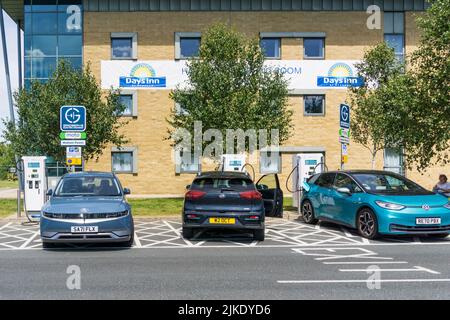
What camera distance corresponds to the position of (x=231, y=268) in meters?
7.66

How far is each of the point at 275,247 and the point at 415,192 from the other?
3.69 meters

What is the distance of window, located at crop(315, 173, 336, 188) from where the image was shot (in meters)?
12.7

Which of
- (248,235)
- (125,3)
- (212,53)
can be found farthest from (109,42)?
(248,235)

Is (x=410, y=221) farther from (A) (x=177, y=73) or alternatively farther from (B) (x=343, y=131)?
(A) (x=177, y=73)

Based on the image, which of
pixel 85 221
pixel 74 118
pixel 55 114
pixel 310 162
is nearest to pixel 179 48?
pixel 55 114

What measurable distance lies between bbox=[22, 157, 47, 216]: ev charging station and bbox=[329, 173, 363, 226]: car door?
8346 mm

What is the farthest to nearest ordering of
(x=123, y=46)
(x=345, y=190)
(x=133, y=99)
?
(x=123, y=46)
(x=133, y=99)
(x=345, y=190)

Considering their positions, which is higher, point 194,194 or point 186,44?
point 186,44

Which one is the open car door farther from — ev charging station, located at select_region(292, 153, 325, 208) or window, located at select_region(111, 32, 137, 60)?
window, located at select_region(111, 32, 137, 60)

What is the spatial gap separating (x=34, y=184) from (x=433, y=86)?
1229 centimetres

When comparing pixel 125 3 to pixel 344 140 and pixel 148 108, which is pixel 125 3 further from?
pixel 344 140

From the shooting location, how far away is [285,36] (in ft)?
88.7

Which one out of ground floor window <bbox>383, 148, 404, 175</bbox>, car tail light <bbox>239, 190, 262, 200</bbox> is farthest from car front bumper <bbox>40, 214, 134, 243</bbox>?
ground floor window <bbox>383, 148, 404, 175</bbox>
